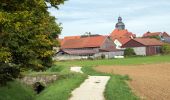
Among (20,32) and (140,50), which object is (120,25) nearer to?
(140,50)

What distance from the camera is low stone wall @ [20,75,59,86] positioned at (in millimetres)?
36784

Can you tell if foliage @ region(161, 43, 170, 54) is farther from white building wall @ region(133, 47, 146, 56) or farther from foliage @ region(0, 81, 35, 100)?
foliage @ region(0, 81, 35, 100)

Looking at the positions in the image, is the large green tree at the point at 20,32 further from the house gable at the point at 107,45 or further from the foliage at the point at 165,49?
the foliage at the point at 165,49

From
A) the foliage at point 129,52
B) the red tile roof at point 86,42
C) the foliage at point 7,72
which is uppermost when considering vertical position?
the red tile roof at point 86,42

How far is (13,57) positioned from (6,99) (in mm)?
6974

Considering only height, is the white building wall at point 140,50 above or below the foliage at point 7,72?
below

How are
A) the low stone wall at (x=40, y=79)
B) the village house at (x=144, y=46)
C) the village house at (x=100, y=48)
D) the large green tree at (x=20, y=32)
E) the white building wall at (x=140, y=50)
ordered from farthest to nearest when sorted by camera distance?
the village house at (x=144, y=46) → the white building wall at (x=140, y=50) → the village house at (x=100, y=48) → the low stone wall at (x=40, y=79) → the large green tree at (x=20, y=32)

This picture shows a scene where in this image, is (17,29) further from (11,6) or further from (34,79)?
(34,79)

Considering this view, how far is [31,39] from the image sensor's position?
1922cm

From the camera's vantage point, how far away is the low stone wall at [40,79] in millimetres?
36784

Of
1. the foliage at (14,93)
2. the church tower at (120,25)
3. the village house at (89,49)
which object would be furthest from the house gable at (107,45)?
the foliage at (14,93)

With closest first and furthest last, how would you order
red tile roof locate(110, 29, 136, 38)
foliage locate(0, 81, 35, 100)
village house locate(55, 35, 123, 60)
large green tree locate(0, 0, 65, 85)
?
large green tree locate(0, 0, 65, 85), foliage locate(0, 81, 35, 100), village house locate(55, 35, 123, 60), red tile roof locate(110, 29, 136, 38)

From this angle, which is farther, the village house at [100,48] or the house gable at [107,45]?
the house gable at [107,45]

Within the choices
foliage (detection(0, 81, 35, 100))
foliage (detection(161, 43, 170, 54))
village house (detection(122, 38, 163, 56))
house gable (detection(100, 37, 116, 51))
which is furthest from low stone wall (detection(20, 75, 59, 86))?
foliage (detection(161, 43, 170, 54))
